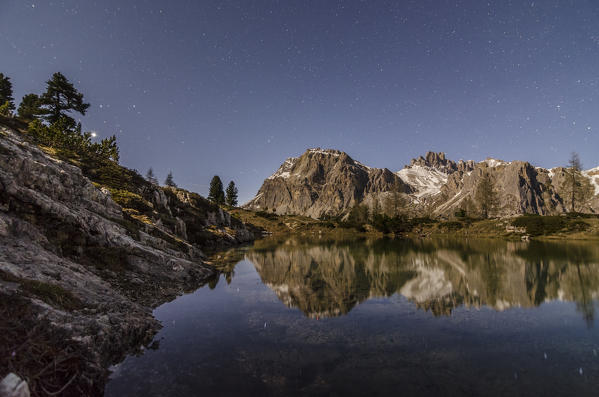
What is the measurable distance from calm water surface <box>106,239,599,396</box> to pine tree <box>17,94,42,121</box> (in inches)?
2790

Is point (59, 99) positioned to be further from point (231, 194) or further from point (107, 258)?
point (231, 194)

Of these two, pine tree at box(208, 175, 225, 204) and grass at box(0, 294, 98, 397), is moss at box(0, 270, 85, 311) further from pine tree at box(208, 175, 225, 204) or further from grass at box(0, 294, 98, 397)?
pine tree at box(208, 175, 225, 204)

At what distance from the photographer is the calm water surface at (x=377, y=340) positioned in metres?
10.9

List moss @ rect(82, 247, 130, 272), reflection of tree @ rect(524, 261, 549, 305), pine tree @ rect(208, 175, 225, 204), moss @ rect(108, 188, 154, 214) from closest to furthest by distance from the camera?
moss @ rect(82, 247, 130, 272)
reflection of tree @ rect(524, 261, 549, 305)
moss @ rect(108, 188, 154, 214)
pine tree @ rect(208, 175, 225, 204)

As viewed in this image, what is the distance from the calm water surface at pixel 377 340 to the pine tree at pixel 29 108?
70874mm

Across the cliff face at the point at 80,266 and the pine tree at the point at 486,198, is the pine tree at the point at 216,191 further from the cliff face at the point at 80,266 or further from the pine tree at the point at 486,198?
the pine tree at the point at 486,198

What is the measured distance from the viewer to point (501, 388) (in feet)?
34.8

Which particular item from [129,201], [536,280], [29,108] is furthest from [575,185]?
[29,108]

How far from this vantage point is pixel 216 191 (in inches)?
6245

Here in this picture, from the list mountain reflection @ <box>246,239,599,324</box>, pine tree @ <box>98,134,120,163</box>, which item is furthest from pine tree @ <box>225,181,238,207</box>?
mountain reflection @ <box>246,239,599,324</box>

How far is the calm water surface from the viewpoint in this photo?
10906mm

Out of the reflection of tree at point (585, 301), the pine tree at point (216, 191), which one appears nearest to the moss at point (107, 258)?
the reflection of tree at point (585, 301)

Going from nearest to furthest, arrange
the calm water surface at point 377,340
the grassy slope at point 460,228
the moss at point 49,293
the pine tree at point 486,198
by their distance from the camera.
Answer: the calm water surface at point 377,340
the moss at point 49,293
the grassy slope at point 460,228
the pine tree at point 486,198

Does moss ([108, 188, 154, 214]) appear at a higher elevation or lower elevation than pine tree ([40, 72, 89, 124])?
lower
